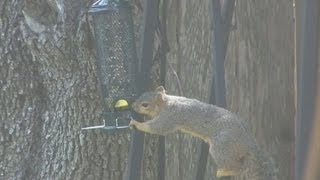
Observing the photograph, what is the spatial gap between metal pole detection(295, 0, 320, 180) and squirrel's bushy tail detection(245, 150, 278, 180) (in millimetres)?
277

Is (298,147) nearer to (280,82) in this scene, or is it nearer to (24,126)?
(280,82)

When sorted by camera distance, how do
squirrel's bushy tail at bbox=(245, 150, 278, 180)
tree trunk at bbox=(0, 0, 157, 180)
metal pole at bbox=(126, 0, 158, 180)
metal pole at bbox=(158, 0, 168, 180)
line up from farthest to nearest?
tree trunk at bbox=(0, 0, 157, 180)
metal pole at bbox=(158, 0, 168, 180)
metal pole at bbox=(126, 0, 158, 180)
squirrel's bushy tail at bbox=(245, 150, 278, 180)

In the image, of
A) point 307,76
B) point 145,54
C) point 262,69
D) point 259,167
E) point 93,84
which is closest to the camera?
point 307,76

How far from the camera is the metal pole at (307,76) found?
1815mm

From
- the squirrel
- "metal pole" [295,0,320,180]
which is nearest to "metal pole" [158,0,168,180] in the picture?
the squirrel

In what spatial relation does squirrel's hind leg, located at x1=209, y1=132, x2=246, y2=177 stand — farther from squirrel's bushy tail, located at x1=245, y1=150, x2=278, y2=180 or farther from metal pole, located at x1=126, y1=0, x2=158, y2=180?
metal pole, located at x1=126, y1=0, x2=158, y2=180

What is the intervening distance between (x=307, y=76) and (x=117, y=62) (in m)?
1.03

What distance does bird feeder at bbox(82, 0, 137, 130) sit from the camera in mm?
2684

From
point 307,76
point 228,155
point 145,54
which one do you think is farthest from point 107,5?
point 307,76

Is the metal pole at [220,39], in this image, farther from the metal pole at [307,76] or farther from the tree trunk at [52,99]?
the tree trunk at [52,99]

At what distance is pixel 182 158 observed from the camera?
2844 millimetres

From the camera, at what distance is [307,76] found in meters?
1.83

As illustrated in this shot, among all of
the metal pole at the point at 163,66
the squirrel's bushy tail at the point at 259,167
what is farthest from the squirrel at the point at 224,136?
the metal pole at the point at 163,66

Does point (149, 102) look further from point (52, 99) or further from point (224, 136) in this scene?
point (52, 99)
